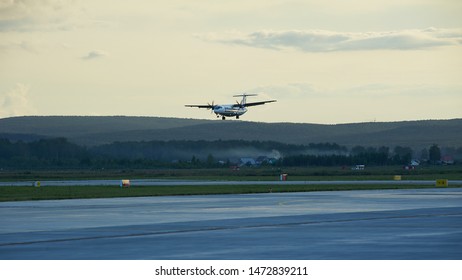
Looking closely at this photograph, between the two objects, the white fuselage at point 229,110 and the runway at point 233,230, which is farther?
the white fuselage at point 229,110

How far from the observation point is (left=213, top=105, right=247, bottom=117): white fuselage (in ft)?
568

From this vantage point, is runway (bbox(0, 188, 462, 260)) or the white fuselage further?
the white fuselage

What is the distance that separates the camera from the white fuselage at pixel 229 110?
173250 mm

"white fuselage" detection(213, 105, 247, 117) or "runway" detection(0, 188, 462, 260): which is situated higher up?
"white fuselage" detection(213, 105, 247, 117)

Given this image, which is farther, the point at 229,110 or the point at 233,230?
the point at 229,110

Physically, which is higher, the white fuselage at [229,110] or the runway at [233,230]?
the white fuselage at [229,110]

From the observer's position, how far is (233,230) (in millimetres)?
44094

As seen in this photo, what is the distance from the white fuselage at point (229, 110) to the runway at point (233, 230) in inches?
4095

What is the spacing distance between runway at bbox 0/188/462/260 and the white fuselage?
104 meters

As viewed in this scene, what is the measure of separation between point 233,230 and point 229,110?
130455 millimetres

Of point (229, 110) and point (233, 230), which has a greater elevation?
point (229, 110)

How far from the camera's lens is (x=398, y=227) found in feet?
149
